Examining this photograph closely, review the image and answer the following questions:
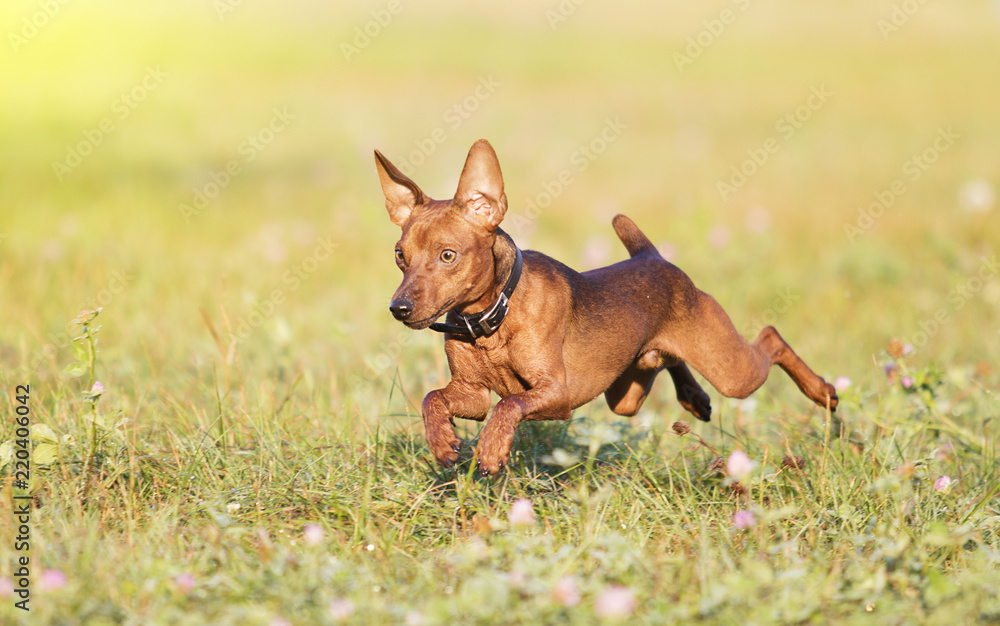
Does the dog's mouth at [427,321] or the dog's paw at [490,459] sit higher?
the dog's mouth at [427,321]

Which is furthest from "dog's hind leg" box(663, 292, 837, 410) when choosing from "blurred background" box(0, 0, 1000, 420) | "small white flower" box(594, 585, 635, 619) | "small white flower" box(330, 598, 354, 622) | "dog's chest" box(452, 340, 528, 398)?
"small white flower" box(330, 598, 354, 622)

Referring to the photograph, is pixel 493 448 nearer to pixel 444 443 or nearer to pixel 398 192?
pixel 444 443

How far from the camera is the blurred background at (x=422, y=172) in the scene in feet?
23.0

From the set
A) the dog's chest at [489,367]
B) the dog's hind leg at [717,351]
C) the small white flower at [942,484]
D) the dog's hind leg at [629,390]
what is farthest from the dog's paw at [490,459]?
the small white flower at [942,484]

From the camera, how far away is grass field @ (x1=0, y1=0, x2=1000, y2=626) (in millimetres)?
3160

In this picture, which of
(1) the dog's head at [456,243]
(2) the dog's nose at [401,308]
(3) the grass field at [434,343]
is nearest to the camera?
(3) the grass field at [434,343]

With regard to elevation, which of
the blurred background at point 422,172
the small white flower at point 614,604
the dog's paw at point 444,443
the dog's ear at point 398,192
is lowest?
the blurred background at point 422,172

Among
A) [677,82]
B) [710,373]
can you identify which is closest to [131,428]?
[710,373]

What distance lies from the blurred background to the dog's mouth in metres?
1.41

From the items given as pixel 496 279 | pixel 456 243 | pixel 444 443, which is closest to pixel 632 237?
pixel 496 279

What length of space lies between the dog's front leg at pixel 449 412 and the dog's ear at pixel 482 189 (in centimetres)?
70

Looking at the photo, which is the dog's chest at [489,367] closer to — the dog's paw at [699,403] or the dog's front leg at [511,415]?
the dog's front leg at [511,415]

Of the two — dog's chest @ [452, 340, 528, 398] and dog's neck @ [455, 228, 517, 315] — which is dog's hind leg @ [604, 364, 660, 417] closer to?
dog's chest @ [452, 340, 528, 398]

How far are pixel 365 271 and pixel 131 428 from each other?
15.2 ft
